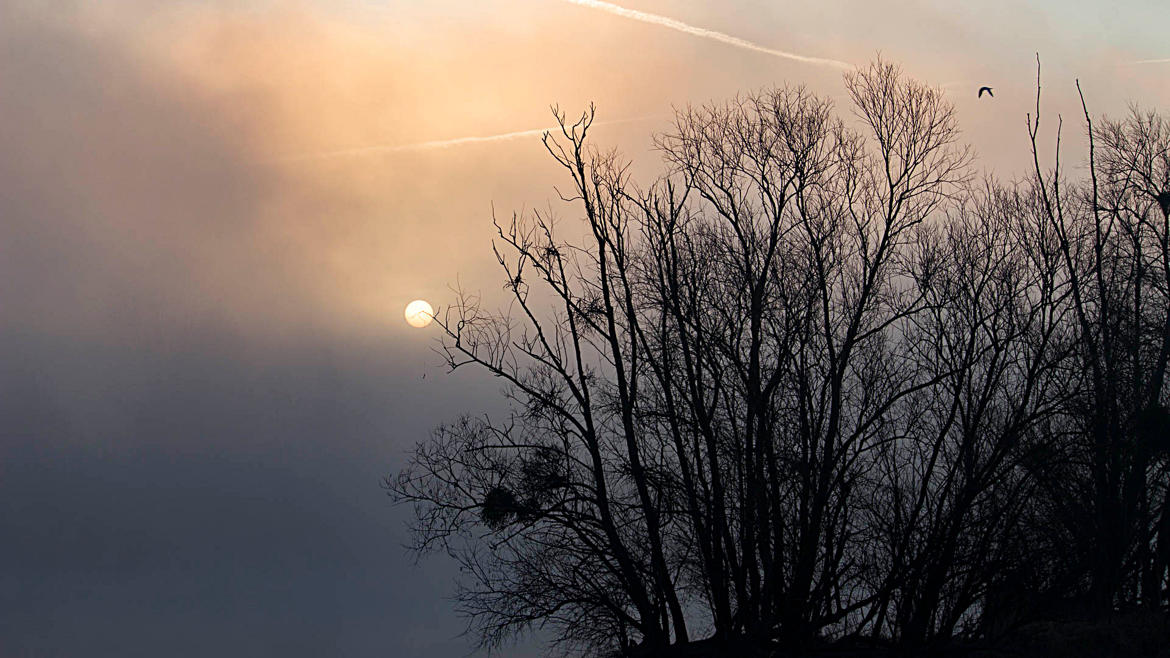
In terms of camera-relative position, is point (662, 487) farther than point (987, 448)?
No

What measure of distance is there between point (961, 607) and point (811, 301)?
6950mm

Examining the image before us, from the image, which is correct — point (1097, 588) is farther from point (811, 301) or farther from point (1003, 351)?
point (811, 301)

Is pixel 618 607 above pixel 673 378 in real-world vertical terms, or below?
below

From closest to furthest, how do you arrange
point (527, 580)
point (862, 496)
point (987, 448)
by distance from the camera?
point (527, 580) < point (862, 496) < point (987, 448)

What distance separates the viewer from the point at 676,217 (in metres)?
19.8

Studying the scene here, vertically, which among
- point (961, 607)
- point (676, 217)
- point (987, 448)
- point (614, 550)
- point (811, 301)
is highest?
point (676, 217)

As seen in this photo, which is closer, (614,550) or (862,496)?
(614,550)

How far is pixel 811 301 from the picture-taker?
2062 cm

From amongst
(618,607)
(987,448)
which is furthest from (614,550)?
→ (987,448)

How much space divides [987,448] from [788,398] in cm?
648

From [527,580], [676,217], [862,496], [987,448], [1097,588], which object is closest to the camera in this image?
[527,580]

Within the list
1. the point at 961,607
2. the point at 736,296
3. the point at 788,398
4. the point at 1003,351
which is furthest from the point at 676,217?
the point at 961,607

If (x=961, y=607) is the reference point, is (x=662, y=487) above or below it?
above

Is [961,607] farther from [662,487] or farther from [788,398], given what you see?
[662,487]
